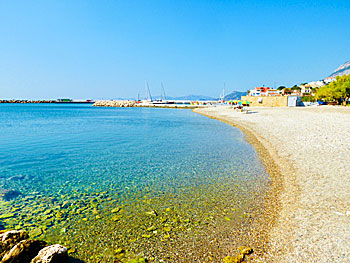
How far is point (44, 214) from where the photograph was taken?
648 cm

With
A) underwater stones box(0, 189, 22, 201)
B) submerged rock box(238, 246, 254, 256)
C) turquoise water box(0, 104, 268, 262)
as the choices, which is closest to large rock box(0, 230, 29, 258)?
turquoise water box(0, 104, 268, 262)

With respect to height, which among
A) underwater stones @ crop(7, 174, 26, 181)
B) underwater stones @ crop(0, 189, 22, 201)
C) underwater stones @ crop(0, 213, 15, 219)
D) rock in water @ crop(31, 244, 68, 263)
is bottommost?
underwater stones @ crop(7, 174, 26, 181)

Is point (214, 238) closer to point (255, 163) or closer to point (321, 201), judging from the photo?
point (321, 201)

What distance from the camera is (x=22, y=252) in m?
4.27

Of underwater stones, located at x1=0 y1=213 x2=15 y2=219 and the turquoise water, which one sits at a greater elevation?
underwater stones, located at x1=0 y1=213 x2=15 y2=219

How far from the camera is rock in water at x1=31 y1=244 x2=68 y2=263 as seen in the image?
412cm

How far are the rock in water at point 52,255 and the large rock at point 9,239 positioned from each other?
0.83 meters

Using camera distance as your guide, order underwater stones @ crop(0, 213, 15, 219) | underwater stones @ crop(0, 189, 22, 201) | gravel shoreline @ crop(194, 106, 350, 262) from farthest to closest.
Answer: underwater stones @ crop(0, 189, 22, 201) → underwater stones @ crop(0, 213, 15, 219) → gravel shoreline @ crop(194, 106, 350, 262)

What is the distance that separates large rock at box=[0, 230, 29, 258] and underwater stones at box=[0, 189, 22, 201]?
3.61 meters

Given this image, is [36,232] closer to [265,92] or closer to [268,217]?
[268,217]

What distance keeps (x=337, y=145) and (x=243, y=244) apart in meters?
11.2

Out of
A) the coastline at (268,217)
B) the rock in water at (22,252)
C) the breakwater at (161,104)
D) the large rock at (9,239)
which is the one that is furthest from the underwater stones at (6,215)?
the breakwater at (161,104)

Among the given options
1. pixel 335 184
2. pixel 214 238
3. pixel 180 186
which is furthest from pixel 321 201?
pixel 180 186

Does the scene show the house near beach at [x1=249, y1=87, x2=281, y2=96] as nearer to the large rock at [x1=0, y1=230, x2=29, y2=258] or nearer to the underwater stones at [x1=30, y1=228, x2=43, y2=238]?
the underwater stones at [x1=30, y1=228, x2=43, y2=238]
